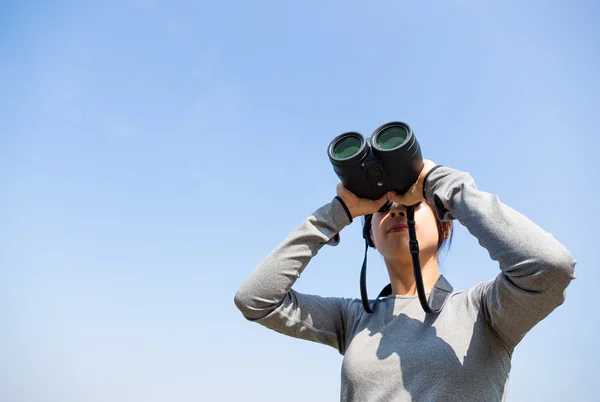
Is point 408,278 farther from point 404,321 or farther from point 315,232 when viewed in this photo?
point 315,232

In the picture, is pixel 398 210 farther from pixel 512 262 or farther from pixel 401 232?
pixel 512 262

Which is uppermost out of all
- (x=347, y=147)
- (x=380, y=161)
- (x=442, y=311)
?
(x=347, y=147)

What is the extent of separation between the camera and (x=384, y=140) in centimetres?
173

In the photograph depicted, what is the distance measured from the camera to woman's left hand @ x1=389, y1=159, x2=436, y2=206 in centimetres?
168

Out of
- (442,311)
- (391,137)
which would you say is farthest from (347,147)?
(442,311)

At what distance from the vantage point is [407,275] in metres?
1.79

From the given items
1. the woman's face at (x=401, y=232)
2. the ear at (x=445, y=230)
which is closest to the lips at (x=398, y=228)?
the woman's face at (x=401, y=232)

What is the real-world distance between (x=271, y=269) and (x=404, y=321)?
0.46 m

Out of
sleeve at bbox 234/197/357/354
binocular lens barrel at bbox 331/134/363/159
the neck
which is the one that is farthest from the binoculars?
the neck

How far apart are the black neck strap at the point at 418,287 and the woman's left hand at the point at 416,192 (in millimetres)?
29

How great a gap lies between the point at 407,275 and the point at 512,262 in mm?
526

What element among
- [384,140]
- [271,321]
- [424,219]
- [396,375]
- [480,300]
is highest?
[384,140]

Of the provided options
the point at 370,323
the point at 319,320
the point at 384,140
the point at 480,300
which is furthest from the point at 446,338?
the point at 384,140

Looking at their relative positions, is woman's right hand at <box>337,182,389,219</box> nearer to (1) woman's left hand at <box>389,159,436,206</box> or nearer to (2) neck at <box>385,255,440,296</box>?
(1) woman's left hand at <box>389,159,436,206</box>
